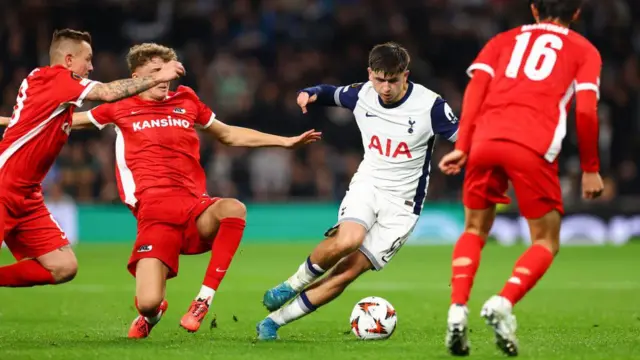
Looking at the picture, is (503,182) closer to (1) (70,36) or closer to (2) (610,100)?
(1) (70,36)

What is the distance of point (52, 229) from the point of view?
8398 mm

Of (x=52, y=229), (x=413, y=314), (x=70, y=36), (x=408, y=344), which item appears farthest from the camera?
(x=413, y=314)

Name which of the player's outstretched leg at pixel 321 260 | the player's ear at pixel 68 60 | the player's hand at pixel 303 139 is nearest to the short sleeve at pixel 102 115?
the player's ear at pixel 68 60

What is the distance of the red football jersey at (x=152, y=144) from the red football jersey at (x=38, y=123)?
468 millimetres

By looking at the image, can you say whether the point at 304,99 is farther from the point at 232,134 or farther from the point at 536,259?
the point at 536,259

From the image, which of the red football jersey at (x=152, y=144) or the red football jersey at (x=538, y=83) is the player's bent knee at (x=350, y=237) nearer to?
the red football jersey at (x=152, y=144)

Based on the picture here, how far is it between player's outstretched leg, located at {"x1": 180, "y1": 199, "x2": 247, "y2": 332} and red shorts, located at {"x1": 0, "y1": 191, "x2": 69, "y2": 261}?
1184mm

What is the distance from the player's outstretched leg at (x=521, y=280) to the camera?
6.17 metres

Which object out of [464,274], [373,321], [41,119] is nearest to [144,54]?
[41,119]

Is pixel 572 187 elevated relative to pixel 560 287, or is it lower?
elevated

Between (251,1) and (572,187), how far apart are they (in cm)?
731

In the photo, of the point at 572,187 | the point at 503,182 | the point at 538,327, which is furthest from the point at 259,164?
the point at 503,182

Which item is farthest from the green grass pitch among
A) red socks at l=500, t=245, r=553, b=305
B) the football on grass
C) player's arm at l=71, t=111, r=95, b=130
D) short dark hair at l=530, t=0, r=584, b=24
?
short dark hair at l=530, t=0, r=584, b=24

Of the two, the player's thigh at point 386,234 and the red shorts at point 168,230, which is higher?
the player's thigh at point 386,234
